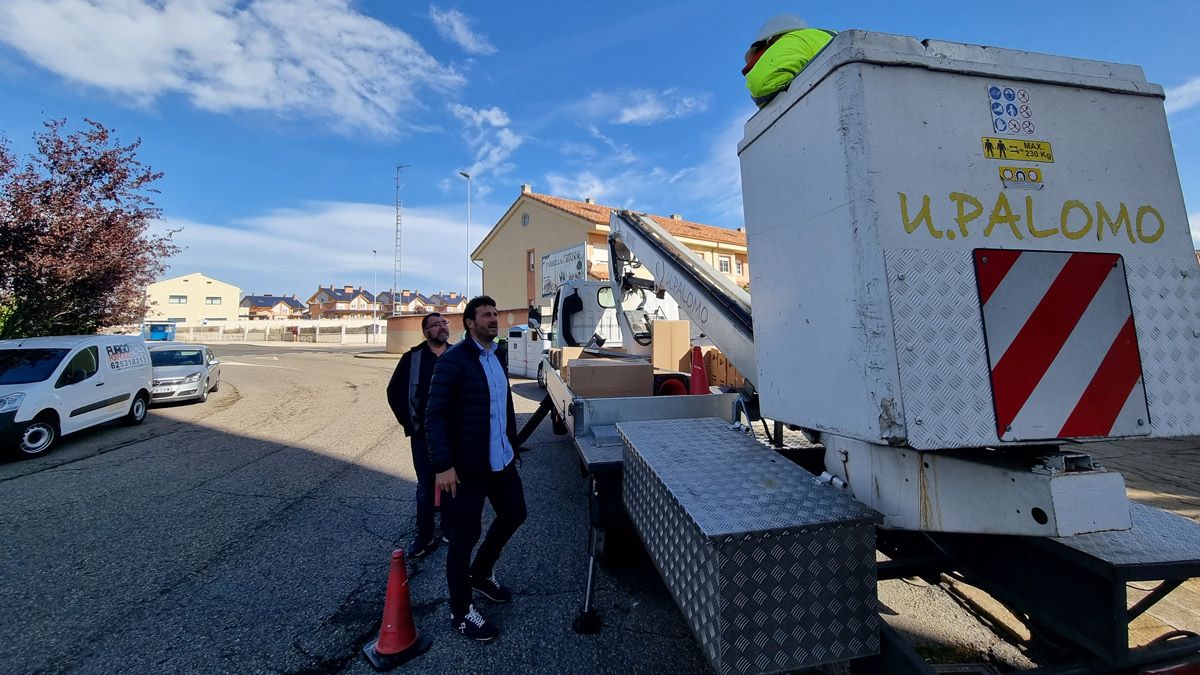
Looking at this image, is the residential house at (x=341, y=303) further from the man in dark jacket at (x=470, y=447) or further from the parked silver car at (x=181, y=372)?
the man in dark jacket at (x=470, y=447)

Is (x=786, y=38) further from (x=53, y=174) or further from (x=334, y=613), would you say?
(x=53, y=174)

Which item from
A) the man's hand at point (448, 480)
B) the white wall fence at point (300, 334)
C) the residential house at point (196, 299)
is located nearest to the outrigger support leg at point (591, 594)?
the man's hand at point (448, 480)

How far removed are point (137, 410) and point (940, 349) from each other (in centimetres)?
1251

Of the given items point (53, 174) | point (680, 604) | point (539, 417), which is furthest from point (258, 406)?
point (680, 604)

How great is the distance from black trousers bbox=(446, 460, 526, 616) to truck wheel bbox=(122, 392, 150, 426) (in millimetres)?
9861

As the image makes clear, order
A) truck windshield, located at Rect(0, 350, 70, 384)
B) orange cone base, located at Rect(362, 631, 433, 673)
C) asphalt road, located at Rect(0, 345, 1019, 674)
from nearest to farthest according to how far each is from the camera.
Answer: orange cone base, located at Rect(362, 631, 433, 673), asphalt road, located at Rect(0, 345, 1019, 674), truck windshield, located at Rect(0, 350, 70, 384)

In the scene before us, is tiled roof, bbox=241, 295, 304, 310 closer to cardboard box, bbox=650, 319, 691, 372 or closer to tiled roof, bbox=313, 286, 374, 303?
tiled roof, bbox=313, 286, 374, 303

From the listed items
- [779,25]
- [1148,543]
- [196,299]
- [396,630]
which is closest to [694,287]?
[779,25]

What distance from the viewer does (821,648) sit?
5.34 feet

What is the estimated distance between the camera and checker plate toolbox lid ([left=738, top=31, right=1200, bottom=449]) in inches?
59.6

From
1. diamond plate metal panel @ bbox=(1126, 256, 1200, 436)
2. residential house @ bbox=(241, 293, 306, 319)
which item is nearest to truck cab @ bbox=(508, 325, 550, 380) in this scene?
diamond plate metal panel @ bbox=(1126, 256, 1200, 436)

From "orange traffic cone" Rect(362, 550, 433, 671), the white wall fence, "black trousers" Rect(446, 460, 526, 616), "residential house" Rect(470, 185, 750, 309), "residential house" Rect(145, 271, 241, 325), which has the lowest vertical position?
"orange traffic cone" Rect(362, 550, 433, 671)

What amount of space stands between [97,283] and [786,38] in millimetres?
14592

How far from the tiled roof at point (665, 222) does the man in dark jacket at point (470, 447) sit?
841 inches
